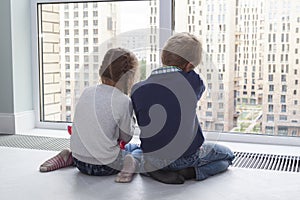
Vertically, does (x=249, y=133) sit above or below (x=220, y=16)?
below

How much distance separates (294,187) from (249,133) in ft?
2.73

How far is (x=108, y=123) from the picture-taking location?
6.02 feet

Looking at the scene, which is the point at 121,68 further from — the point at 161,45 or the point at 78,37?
the point at 78,37

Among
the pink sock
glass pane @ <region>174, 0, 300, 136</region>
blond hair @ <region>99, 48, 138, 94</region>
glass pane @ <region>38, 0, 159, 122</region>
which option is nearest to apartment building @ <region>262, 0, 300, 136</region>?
glass pane @ <region>174, 0, 300, 136</region>

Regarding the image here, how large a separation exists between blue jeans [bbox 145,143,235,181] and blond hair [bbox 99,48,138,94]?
37cm

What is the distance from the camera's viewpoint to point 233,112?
255cm

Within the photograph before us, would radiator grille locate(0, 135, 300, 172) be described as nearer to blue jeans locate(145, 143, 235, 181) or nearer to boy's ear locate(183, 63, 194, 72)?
blue jeans locate(145, 143, 235, 181)

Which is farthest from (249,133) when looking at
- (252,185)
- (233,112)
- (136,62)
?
(136,62)

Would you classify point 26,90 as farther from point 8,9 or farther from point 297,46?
point 297,46

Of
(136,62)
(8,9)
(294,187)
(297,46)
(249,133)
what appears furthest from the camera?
(8,9)

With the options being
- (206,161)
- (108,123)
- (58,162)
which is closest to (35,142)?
(58,162)

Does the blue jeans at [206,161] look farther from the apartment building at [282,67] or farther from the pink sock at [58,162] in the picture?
the apartment building at [282,67]

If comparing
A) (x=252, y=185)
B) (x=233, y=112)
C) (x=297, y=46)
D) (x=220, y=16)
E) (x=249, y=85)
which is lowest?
(x=252, y=185)

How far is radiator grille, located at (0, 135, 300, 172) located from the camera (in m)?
2.05
